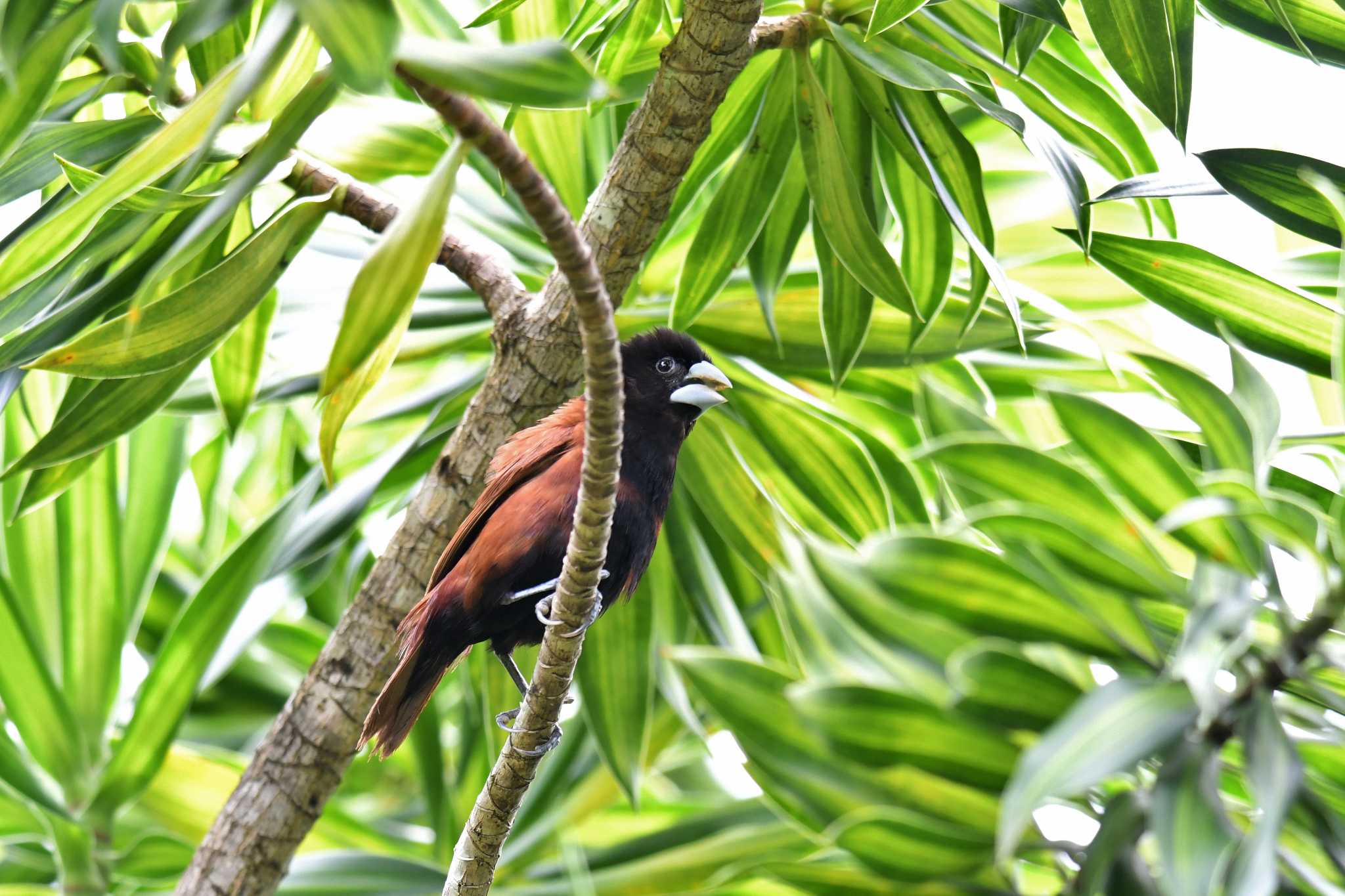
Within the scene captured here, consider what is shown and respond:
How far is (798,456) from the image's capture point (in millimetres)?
2402

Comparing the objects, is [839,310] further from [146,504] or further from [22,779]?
[22,779]

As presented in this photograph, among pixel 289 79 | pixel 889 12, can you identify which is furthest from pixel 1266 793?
pixel 289 79

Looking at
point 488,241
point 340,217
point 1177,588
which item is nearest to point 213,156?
point 488,241

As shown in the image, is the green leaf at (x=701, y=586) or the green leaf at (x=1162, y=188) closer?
the green leaf at (x=1162, y=188)

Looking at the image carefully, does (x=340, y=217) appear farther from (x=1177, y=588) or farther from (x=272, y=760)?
(x=1177, y=588)

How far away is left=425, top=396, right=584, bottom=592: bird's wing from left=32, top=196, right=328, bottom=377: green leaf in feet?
1.59

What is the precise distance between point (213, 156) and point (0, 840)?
1788mm

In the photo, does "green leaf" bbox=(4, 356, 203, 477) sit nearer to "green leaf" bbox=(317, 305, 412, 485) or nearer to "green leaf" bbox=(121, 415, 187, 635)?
"green leaf" bbox=(317, 305, 412, 485)

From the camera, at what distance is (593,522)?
1.22m

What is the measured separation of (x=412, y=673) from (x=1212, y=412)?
1.36 m

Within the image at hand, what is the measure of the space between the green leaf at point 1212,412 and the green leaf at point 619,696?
3.60ft

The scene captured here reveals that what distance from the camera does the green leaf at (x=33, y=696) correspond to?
102 inches

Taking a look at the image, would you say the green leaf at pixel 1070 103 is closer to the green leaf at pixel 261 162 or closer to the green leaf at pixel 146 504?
the green leaf at pixel 261 162

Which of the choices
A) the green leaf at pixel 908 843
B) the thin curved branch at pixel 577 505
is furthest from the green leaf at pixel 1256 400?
the thin curved branch at pixel 577 505
